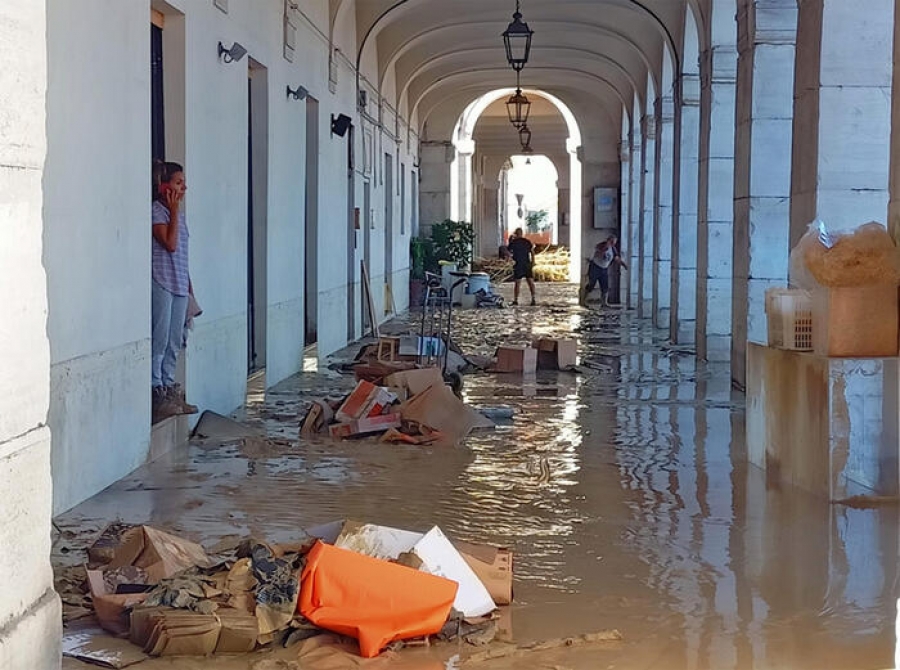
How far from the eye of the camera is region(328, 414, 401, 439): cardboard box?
875cm

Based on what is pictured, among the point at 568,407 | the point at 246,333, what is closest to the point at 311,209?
the point at 246,333

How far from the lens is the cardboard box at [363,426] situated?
8.75m

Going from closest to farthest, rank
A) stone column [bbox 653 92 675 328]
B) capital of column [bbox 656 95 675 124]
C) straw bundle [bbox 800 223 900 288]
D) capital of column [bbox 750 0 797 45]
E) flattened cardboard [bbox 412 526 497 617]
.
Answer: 1. flattened cardboard [bbox 412 526 497 617]
2. straw bundle [bbox 800 223 900 288]
3. capital of column [bbox 750 0 797 45]
4. capital of column [bbox 656 95 675 124]
5. stone column [bbox 653 92 675 328]

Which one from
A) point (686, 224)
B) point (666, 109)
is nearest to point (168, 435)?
point (686, 224)

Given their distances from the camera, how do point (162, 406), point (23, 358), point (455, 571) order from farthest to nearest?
1. point (162, 406)
2. point (455, 571)
3. point (23, 358)

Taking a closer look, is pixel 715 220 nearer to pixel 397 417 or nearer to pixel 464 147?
pixel 397 417

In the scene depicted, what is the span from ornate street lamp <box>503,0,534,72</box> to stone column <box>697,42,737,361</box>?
83.4 inches

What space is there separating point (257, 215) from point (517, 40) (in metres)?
9.56

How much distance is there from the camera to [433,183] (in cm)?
2895

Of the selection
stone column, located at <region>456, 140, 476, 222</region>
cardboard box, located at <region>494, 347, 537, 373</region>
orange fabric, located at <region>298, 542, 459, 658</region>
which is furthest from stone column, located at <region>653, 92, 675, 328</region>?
orange fabric, located at <region>298, 542, 459, 658</region>

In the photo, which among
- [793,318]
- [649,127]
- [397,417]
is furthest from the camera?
[649,127]

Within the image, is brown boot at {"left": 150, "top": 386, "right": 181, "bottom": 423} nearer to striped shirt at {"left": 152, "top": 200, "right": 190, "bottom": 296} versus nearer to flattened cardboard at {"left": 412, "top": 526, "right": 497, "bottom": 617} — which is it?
striped shirt at {"left": 152, "top": 200, "right": 190, "bottom": 296}

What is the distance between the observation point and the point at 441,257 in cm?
2747

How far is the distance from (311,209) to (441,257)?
45.3ft
